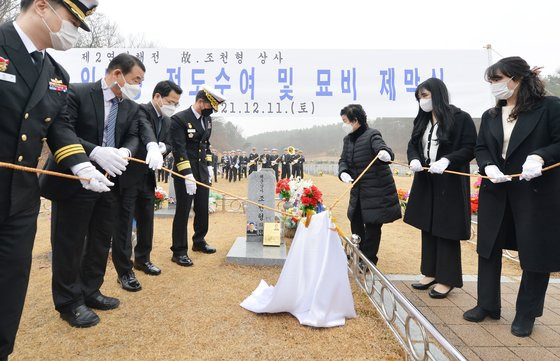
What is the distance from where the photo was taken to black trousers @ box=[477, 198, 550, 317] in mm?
2428

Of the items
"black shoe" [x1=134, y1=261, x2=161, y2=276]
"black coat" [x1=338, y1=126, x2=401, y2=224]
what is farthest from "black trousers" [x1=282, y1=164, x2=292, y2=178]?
"black shoe" [x1=134, y1=261, x2=161, y2=276]

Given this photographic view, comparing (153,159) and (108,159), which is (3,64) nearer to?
(108,159)

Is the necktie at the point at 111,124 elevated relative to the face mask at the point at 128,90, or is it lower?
lower

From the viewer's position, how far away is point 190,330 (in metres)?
2.46

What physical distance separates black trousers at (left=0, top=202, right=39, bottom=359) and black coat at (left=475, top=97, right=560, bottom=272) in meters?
3.18

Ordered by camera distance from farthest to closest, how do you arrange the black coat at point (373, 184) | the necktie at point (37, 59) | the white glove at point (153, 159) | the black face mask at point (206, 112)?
the black face mask at point (206, 112) < the black coat at point (373, 184) < the white glove at point (153, 159) < the necktie at point (37, 59)

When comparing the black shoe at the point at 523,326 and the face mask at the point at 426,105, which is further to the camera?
the face mask at the point at 426,105

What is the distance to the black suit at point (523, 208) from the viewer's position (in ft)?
7.61

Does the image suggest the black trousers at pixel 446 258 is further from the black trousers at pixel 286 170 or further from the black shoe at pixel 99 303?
the black trousers at pixel 286 170

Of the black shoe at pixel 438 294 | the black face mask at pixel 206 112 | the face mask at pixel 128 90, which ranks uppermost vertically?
the black face mask at pixel 206 112

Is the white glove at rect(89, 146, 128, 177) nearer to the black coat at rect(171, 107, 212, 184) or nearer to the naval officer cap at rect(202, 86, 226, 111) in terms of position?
the black coat at rect(171, 107, 212, 184)

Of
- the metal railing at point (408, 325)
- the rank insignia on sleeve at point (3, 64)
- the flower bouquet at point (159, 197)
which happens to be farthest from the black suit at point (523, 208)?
the flower bouquet at point (159, 197)

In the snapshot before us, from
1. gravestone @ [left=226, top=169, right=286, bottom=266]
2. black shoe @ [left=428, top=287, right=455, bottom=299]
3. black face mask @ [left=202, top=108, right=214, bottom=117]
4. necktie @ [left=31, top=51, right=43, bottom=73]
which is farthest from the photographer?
gravestone @ [left=226, top=169, right=286, bottom=266]

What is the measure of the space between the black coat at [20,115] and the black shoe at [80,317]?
4.08ft
